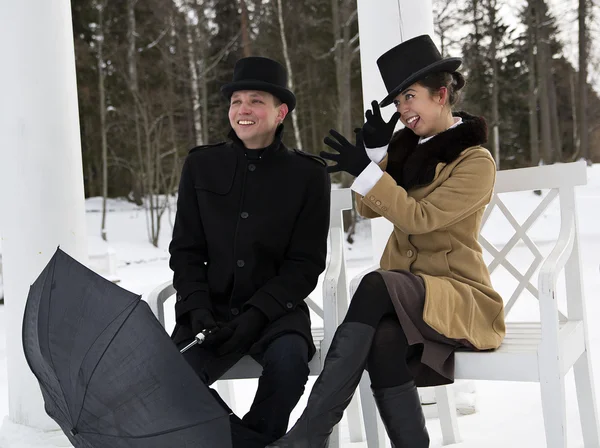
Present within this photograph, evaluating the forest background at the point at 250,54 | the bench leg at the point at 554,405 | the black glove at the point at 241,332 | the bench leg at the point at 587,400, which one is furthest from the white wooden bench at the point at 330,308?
the forest background at the point at 250,54

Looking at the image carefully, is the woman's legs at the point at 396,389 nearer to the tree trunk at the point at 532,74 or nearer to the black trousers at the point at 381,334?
the black trousers at the point at 381,334

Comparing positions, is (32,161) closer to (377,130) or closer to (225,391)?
(225,391)

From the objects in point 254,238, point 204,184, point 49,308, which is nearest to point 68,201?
point 204,184

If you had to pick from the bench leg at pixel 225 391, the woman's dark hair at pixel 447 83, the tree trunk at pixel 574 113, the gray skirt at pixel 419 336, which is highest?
the tree trunk at pixel 574 113

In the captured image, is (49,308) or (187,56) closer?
(49,308)

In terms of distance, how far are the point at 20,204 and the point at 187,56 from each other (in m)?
11.8

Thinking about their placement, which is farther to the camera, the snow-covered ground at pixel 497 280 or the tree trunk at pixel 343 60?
the tree trunk at pixel 343 60

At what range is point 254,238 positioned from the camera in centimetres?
229

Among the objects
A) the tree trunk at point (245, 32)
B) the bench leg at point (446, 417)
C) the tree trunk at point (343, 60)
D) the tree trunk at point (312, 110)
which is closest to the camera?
the bench leg at point (446, 417)

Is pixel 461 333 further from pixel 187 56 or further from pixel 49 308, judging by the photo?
pixel 187 56

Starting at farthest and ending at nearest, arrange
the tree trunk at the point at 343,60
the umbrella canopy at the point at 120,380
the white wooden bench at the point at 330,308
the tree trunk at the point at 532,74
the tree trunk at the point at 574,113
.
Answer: the tree trunk at the point at 574,113
the tree trunk at the point at 532,74
the tree trunk at the point at 343,60
the white wooden bench at the point at 330,308
the umbrella canopy at the point at 120,380

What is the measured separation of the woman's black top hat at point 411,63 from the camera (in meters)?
2.19

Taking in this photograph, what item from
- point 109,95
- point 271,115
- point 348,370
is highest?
point 109,95

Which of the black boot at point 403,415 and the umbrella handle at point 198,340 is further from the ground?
the umbrella handle at point 198,340
